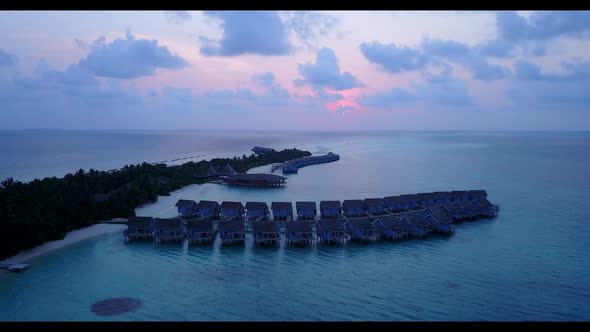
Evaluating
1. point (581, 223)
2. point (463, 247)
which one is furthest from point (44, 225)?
point (581, 223)

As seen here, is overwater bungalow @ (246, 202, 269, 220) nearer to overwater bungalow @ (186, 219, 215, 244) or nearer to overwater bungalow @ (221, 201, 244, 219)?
overwater bungalow @ (221, 201, 244, 219)

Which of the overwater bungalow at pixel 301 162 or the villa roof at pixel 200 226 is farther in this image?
the overwater bungalow at pixel 301 162

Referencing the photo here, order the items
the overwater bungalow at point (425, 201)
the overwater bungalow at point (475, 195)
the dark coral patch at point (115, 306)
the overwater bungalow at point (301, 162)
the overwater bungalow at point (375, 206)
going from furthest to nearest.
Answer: the overwater bungalow at point (301, 162) < the overwater bungalow at point (475, 195) < the overwater bungalow at point (425, 201) < the overwater bungalow at point (375, 206) < the dark coral patch at point (115, 306)

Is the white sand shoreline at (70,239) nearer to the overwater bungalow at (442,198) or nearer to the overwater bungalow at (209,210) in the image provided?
the overwater bungalow at (209,210)

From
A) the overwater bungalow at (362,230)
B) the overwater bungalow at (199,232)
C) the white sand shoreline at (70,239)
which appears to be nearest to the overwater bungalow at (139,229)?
the white sand shoreline at (70,239)

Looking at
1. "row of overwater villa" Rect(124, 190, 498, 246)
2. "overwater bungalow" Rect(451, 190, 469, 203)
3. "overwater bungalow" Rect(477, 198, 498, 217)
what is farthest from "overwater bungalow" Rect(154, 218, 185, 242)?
"overwater bungalow" Rect(477, 198, 498, 217)

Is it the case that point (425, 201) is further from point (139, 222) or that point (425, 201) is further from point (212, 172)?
point (212, 172)

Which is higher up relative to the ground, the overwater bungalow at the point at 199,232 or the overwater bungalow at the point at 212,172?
the overwater bungalow at the point at 212,172

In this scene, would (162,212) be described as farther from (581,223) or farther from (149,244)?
(581,223)

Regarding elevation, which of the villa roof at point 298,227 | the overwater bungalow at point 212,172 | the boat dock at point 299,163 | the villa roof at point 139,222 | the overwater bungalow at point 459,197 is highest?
the boat dock at point 299,163
